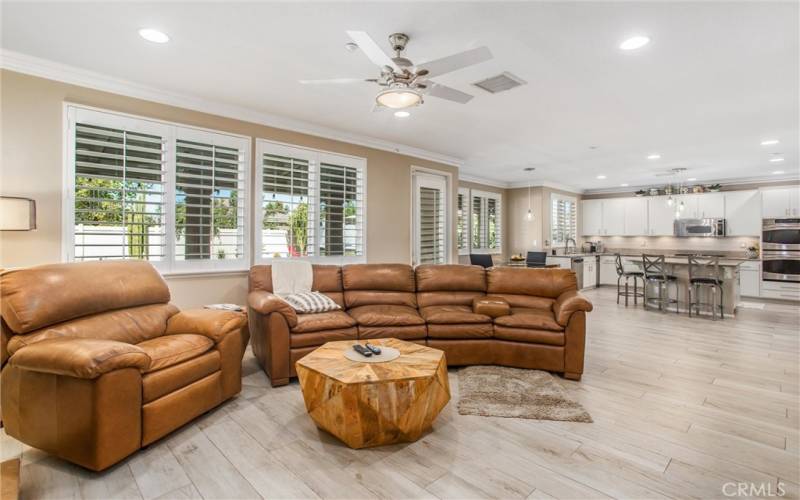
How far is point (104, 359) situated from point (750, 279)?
1086 centimetres

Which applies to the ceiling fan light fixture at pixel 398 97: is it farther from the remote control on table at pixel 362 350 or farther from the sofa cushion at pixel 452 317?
the sofa cushion at pixel 452 317

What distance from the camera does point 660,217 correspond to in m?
9.63

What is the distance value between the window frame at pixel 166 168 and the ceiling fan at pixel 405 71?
6.91 feet

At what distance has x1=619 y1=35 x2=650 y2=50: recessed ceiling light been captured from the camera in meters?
2.73

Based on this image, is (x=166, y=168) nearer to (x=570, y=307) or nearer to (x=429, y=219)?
(x=429, y=219)

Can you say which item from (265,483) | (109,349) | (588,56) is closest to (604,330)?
(588,56)

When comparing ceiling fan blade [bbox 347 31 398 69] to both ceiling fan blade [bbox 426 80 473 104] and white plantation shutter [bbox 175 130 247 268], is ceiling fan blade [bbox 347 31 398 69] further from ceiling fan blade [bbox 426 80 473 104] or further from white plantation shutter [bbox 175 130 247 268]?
white plantation shutter [bbox 175 130 247 268]

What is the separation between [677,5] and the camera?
2354 mm

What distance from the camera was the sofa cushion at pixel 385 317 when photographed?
380 centimetres

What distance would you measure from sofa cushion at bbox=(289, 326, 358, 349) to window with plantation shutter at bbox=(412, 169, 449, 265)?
2.80 meters

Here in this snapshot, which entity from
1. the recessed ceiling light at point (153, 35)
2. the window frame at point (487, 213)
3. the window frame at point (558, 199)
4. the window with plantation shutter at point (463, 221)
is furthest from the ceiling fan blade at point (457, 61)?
the window frame at point (558, 199)

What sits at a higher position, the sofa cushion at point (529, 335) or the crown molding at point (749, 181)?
the crown molding at point (749, 181)

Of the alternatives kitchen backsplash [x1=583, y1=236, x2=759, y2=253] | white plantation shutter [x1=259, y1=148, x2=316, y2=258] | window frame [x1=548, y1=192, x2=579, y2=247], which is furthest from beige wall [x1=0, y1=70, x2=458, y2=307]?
kitchen backsplash [x1=583, y1=236, x2=759, y2=253]

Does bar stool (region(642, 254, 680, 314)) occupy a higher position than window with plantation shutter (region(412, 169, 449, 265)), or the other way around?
window with plantation shutter (region(412, 169, 449, 265))
